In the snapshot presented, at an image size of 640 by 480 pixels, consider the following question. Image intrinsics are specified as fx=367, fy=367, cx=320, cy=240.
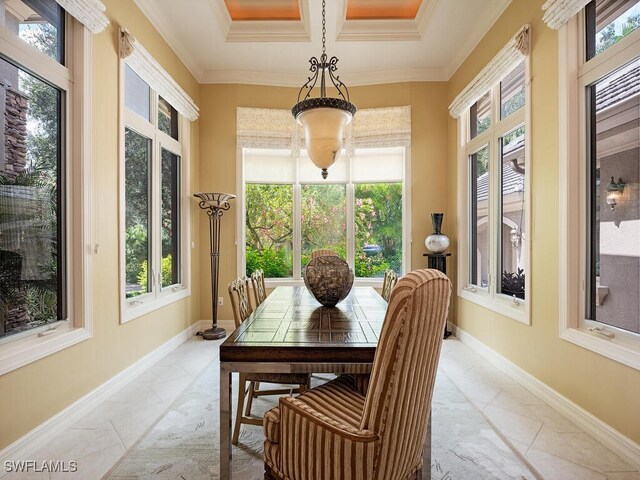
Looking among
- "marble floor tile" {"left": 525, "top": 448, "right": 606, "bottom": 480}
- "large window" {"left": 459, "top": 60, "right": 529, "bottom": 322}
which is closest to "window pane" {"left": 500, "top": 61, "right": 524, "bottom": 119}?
"large window" {"left": 459, "top": 60, "right": 529, "bottom": 322}

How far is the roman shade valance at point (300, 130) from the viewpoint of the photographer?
4801 mm

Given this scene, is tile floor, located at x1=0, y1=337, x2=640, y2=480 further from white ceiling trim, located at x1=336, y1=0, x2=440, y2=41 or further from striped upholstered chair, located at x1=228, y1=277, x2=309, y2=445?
white ceiling trim, located at x1=336, y1=0, x2=440, y2=41

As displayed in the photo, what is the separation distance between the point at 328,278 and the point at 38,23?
96.1 inches

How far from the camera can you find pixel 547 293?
2.76 metres

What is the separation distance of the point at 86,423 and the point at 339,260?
1968mm

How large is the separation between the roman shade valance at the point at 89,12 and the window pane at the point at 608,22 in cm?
334

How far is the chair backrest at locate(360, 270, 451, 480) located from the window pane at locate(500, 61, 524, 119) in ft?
9.28

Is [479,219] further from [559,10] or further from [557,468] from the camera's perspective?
[557,468]

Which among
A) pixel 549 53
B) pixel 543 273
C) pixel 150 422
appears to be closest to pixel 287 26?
pixel 549 53

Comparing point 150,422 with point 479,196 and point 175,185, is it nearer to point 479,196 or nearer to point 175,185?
point 175,185

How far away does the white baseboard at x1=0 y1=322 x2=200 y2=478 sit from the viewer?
199cm

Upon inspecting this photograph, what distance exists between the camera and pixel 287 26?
3963 millimetres

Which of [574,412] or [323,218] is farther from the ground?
[323,218]

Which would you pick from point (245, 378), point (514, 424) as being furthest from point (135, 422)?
point (514, 424)
